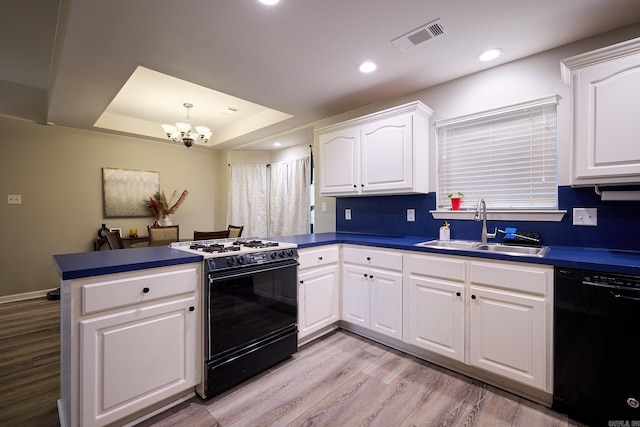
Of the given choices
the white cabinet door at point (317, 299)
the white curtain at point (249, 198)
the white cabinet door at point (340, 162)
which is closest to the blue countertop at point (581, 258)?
the white cabinet door at point (317, 299)

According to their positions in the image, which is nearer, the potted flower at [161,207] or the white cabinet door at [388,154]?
the white cabinet door at [388,154]

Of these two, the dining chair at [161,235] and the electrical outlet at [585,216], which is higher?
the electrical outlet at [585,216]

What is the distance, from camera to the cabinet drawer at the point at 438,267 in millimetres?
2008

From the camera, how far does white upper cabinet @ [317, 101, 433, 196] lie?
2.58 m

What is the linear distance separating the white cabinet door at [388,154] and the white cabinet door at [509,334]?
116cm

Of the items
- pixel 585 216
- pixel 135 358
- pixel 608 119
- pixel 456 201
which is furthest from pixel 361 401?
pixel 608 119

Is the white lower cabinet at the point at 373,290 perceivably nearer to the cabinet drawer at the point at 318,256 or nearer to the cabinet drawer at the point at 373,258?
the cabinet drawer at the point at 373,258

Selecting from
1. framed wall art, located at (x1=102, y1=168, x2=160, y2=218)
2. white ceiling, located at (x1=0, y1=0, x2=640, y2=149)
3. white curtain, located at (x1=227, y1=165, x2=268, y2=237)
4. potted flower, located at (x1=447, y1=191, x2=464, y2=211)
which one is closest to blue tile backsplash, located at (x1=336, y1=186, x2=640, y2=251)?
potted flower, located at (x1=447, y1=191, x2=464, y2=211)

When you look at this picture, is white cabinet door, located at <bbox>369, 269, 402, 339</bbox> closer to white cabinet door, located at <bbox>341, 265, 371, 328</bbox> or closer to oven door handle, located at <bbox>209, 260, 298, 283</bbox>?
white cabinet door, located at <bbox>341, 265, 371, 328</bbox>

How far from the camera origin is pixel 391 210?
307 cm

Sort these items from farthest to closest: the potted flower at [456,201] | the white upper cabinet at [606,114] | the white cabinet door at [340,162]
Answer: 1. the white cabinet door at [340,162]
2. the potted flower at [456,201]
3. the white upper cabinet at [606,114]

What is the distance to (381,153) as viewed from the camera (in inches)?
108

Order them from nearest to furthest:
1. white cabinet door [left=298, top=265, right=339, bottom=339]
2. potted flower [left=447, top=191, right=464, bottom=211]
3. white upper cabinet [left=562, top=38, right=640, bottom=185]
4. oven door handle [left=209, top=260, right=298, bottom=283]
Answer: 1. white upper cabinet [left=562, top=38, right=640, bottom=185]
2. oven door handle [left=209, top=260, right=298, bottom=283]
3. white cabinet door [left=298, top=265, right=339, bottom=339]
4. potted flower [left=447, top=191, right=464, bottom=211]

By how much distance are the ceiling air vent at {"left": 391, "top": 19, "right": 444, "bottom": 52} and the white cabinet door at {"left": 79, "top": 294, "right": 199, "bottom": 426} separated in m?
2.25
